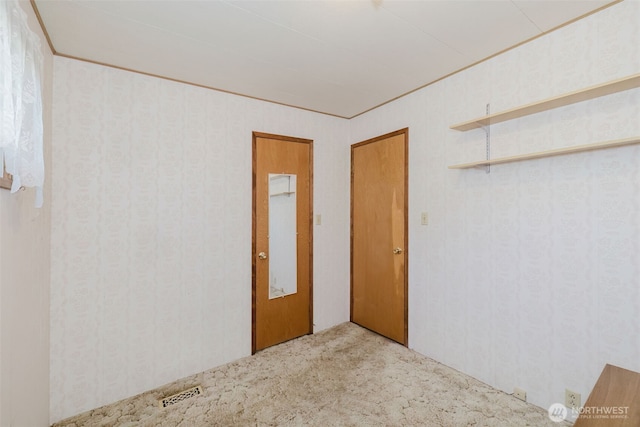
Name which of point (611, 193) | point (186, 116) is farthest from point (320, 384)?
point (186, 116)

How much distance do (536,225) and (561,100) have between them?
2.57 ft

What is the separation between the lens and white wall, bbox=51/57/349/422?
2045 mm

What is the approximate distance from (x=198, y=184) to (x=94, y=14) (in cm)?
127

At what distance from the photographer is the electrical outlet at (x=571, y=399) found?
1.78 meters

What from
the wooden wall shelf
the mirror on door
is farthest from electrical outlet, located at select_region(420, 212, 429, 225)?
the mirror on door

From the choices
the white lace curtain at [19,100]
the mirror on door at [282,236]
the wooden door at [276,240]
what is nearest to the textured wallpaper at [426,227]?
the wooden door at [276,240]

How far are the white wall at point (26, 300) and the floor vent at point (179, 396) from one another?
2.19 ft

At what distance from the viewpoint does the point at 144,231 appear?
230 cm

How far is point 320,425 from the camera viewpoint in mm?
1899

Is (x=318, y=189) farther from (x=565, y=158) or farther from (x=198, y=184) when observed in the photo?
(x=565, y=158)

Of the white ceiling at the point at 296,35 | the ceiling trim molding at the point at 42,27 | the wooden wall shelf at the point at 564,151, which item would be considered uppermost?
the white ceiling at the point at 296,35

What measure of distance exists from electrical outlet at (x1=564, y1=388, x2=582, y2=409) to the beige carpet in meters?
0.16

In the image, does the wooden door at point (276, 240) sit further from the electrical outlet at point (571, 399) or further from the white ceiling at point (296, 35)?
the electrical outlet at point (571, 399)

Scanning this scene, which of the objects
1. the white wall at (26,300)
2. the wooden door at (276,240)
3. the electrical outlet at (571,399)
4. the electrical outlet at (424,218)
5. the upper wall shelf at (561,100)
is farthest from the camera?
the wooden door at (276,240)
